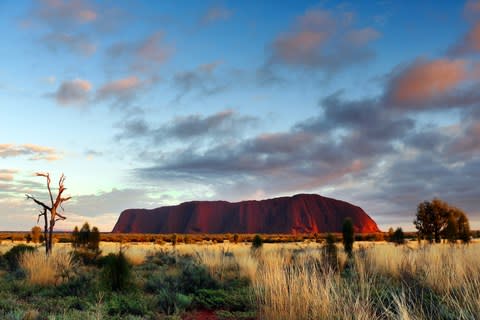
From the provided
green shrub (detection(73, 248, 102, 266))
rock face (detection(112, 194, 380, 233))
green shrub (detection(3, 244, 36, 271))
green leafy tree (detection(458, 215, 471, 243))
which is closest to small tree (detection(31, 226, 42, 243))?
green shrub (detection(3, 244, 36, 271))

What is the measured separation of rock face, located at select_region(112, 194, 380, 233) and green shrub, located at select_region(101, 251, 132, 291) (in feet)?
435

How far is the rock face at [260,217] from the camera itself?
146m

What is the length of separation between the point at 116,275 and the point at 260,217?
469ft

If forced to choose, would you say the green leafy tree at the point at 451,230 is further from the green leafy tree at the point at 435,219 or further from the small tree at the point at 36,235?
the small tree at the point at 36,235

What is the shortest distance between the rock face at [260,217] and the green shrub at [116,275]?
132507mm

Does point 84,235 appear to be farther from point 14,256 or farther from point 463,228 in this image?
point 463,228

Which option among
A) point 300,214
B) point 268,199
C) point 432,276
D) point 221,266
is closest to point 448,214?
point 221,266

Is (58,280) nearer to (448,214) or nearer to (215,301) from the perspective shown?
(215,301)

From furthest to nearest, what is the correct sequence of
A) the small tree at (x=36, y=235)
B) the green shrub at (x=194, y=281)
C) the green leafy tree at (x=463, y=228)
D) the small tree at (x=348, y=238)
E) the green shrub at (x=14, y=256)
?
the small tree at (x=36, y=235), the green leafy tree at (x=463, y=228), the small tree at (x=348, y=238), the green shrub at (x=14, y=256), the green shrub at (x=194, y=281)

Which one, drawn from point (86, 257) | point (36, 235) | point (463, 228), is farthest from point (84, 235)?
point (36, 235)

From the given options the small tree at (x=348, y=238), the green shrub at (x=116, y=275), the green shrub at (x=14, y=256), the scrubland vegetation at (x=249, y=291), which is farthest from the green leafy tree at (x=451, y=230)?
the green shrub at (x=14, y=256)

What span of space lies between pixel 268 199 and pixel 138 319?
506ft

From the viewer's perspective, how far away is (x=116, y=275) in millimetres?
10117

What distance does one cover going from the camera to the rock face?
14600cm
